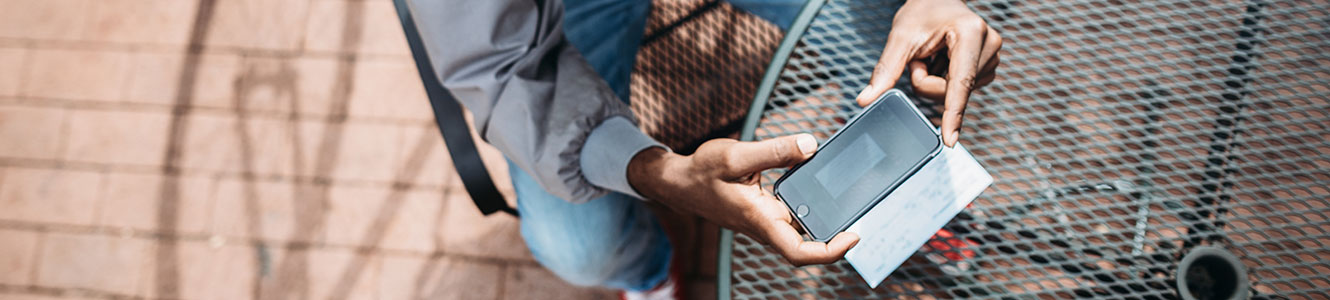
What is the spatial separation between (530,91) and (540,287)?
1.05 metres

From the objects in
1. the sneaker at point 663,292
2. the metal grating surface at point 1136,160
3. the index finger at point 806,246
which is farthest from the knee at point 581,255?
the index finger at point 806,246

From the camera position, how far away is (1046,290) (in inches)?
41.4

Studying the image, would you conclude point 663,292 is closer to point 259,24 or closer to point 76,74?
point 259,24

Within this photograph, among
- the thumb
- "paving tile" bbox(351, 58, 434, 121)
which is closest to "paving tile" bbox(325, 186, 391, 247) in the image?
"paving tile" bbox(351, 58, 434, 121)

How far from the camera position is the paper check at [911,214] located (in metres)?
0.96

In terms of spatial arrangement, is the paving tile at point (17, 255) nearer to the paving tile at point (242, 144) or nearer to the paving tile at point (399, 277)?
the paving tile at point (242, 144)

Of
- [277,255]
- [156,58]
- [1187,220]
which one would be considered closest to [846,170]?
[1187,220]

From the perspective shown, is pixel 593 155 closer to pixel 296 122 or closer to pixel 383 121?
pixel 383 121

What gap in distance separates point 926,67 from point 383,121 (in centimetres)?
174

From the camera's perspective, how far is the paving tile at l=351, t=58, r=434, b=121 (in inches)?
91.4

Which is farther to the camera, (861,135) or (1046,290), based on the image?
(1046,290)

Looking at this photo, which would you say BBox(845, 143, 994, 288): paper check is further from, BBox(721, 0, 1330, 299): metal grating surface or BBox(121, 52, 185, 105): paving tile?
BBox(121, 52, 185, 105): paving tile

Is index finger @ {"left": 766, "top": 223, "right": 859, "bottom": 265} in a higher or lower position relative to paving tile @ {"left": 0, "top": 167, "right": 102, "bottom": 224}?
higher

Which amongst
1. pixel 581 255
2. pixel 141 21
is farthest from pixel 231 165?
pixel 581 255
